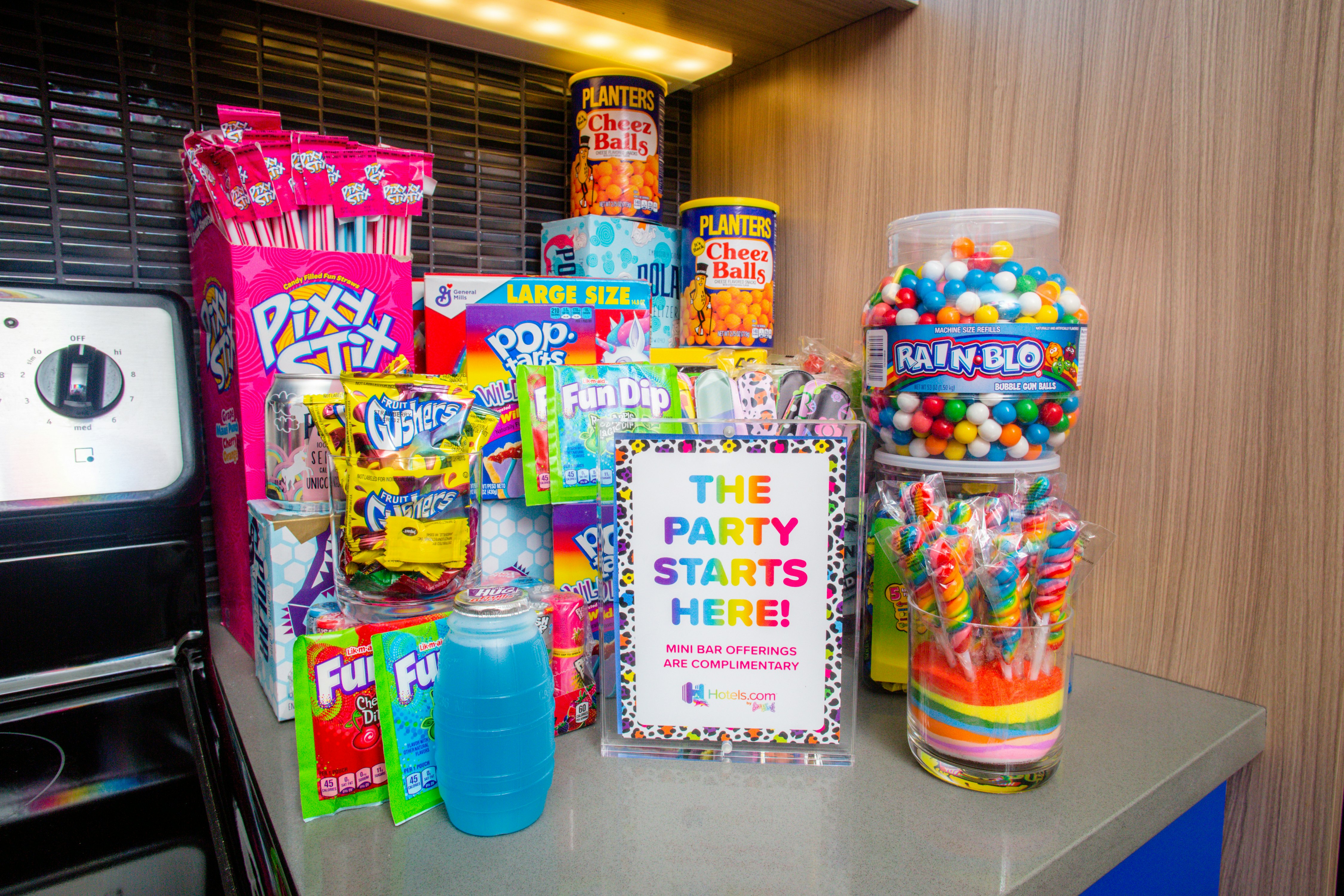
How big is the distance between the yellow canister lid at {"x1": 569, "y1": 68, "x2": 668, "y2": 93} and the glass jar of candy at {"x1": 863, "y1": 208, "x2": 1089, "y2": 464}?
576 millimetres

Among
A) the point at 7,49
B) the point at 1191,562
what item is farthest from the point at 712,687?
the point at 7,49

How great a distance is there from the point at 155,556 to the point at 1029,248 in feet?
3.86

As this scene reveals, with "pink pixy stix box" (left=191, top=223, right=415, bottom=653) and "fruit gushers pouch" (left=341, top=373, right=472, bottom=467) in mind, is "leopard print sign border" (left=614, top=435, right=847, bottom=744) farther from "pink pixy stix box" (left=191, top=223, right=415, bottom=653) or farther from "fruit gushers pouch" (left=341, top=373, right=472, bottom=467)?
"pink pixy stix box" (left=191, top=223, right=415, bottom=653)

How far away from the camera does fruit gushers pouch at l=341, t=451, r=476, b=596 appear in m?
0.78

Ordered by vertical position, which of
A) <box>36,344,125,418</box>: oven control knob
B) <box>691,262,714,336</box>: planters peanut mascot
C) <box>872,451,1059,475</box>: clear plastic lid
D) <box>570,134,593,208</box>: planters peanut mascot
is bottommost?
<box>872,451,1059,475</box>: clear plastic lid

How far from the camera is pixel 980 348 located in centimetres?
87

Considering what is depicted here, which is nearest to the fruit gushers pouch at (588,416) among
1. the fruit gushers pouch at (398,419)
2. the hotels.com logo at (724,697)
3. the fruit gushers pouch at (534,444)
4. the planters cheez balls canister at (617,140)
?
the fruit gushers pouch at (534,444)

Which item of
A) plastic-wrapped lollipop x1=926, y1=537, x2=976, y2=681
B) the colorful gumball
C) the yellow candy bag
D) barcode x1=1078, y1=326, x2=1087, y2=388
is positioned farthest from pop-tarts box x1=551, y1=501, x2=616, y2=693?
barcode x1=1078, y1=326, x2=1087, y2=388

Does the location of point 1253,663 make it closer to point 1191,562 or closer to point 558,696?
point 1191,562

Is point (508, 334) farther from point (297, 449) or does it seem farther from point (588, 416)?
point (297, 449)

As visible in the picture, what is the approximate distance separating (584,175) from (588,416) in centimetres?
59

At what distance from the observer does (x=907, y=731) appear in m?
0.84

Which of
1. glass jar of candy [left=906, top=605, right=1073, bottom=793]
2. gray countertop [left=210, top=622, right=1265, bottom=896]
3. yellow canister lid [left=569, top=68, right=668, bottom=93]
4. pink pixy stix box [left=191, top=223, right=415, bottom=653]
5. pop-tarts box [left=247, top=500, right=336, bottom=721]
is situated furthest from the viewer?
yellow canister lid [left=569, top=68, right=668, bottom=93]

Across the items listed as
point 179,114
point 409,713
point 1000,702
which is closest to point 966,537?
point 1000,702
